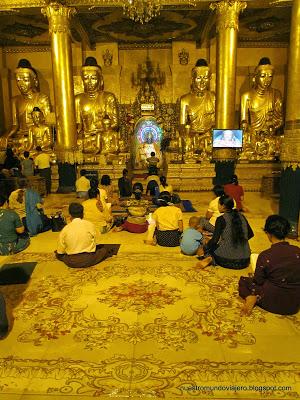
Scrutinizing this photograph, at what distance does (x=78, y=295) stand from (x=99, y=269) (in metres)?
0.71

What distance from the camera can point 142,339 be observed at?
9.12ft

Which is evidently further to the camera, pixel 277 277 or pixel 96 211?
pixel 96 211

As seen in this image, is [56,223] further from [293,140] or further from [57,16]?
[57,16]

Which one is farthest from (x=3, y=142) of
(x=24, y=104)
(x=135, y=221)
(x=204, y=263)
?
(x=204, y=263)

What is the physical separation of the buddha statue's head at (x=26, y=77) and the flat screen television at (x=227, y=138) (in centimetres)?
752

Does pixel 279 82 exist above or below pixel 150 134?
above

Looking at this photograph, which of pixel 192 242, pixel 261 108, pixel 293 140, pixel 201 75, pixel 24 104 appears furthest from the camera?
pixel 24 104

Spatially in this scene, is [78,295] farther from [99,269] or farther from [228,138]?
[228,138]

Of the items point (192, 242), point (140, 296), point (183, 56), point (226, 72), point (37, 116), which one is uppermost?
point (183, 56)

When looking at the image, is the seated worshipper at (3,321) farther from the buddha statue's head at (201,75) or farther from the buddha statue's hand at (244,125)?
the buddha statue's head at (201,75)

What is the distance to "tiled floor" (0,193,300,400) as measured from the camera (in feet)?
7.37

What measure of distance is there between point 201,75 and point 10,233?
993cm

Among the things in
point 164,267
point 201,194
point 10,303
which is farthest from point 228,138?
point 10,303

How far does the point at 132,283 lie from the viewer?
3863mm
